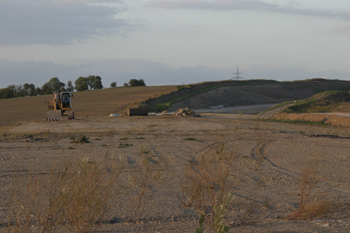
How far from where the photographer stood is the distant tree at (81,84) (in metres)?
117

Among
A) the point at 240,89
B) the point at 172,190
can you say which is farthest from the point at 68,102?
the point at 240,89

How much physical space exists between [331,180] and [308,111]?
2879 centimetres

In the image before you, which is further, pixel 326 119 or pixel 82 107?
pixel 82 107

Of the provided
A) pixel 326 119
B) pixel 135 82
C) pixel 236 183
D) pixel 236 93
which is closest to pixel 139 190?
pixel 236 183

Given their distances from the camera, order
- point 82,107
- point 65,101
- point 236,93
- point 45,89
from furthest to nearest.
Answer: point 45,89 < point 236,93 < point 82,107 < point 65,101

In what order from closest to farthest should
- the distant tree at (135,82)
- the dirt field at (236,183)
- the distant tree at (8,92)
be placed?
the dirt field at (236,183) < the distant tree at (8,92) < the distant tree at (135,82)

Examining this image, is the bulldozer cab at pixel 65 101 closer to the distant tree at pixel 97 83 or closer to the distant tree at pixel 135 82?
the distant tree at pixel 135 82

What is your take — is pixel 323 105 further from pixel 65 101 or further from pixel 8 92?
pixel 8 92

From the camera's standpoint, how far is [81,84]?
11756 centimetres

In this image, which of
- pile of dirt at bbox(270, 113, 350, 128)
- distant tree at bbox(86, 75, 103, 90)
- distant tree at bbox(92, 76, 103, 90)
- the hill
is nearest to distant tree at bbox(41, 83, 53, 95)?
distant tree at bbox(86, 75, 103, 90)

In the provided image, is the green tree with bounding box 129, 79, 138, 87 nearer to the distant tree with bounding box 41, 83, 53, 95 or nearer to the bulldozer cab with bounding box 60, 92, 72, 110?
the distant tree with bounding box 41, 83, 53, 95

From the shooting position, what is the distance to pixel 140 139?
17.0 meters

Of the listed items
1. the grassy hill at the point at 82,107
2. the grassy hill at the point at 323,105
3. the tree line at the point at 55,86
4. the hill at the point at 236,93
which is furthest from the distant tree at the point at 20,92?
the grassy hill at the point at 323,105

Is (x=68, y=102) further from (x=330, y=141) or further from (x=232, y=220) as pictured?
(x=232, y=220)
